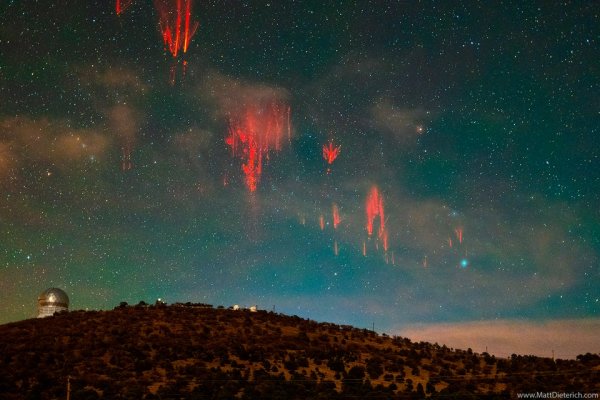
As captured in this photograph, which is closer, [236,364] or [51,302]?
[236,364]

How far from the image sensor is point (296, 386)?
38125 mm

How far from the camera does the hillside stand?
1442 inches

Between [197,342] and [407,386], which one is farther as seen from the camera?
[197,342]

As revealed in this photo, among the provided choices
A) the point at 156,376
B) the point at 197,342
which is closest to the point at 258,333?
the point at 197,342

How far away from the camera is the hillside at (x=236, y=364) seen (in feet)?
120

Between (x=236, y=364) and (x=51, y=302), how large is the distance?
34.6 m

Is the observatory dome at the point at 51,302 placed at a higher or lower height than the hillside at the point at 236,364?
higher

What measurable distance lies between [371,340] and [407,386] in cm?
1493

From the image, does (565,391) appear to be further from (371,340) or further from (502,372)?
(371,340)

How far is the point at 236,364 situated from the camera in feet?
136

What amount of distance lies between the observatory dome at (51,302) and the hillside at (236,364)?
11439 millimetres

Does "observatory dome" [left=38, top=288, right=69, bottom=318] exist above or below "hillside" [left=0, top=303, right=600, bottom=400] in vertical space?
above

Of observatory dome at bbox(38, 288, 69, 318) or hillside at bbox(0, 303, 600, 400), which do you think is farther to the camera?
observatory dome at bbox(38, 288, 69, 318)

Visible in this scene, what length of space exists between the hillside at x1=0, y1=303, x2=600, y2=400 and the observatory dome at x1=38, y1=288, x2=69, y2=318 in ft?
37.5
